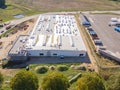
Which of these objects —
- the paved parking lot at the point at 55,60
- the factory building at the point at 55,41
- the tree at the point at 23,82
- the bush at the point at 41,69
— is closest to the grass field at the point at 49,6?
the factory building at the point at 55,41

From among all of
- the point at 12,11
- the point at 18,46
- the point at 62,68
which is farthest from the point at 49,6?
the point at 62,68

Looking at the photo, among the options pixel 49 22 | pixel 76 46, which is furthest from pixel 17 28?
pixel 76 46

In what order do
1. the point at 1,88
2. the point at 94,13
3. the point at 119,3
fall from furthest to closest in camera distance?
the point at 119,3
the point at 94,13
the point at 1,88

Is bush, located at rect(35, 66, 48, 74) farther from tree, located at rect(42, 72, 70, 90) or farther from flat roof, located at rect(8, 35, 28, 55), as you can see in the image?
tree, located at rect(42, 72, 70, 90)

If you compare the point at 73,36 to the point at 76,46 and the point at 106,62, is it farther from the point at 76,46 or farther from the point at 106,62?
the point at 106,62

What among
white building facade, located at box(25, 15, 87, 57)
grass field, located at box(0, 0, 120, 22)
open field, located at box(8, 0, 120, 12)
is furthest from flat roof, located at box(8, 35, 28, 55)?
open field, located at box(8, 0, 120, 12)
